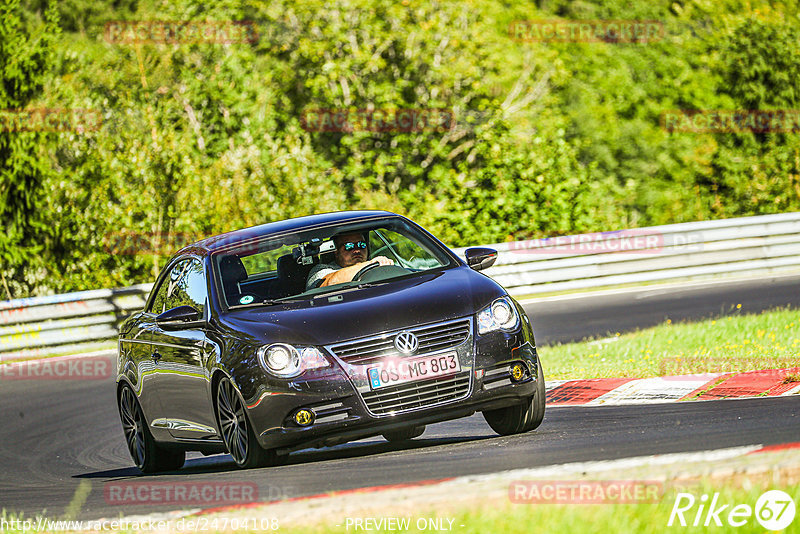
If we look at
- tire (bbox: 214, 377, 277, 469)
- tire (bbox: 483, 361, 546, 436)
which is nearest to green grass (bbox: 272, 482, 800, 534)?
tire (bbox: 214, 377, 277, 469)

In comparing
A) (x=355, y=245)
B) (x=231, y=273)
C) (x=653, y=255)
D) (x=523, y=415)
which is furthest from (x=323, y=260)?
(x=653, y=255)

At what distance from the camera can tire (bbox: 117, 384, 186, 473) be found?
912cm

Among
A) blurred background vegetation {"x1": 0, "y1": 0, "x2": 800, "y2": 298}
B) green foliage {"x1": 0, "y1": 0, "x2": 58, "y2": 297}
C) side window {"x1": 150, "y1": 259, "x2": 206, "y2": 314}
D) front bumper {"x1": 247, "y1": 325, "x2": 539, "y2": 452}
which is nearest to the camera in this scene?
front bumper {"x1": 247, "y1": 325, "x2": 539, "y2": 452}

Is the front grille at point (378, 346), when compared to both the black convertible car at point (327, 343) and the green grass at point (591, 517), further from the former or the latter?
the green grass at point (591, 517)

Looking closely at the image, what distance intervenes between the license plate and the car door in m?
1.26

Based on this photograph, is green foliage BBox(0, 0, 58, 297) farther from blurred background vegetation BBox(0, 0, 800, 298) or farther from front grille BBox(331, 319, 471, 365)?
front grille BBox(331, 319, 471, 365)

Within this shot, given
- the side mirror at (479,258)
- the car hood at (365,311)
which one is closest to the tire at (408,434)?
the side mirror at (479,258)

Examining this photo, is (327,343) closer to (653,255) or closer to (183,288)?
(183,288)

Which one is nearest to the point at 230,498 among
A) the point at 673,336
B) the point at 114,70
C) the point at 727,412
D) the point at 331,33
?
the point at 727,412

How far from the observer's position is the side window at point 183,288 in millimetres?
8383

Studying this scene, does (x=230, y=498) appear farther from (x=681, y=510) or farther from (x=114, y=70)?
(x=114, y=70)

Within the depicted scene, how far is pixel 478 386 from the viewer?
7.27 metres

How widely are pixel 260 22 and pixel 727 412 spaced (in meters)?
35.2

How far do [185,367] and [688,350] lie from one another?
5.30 metres
